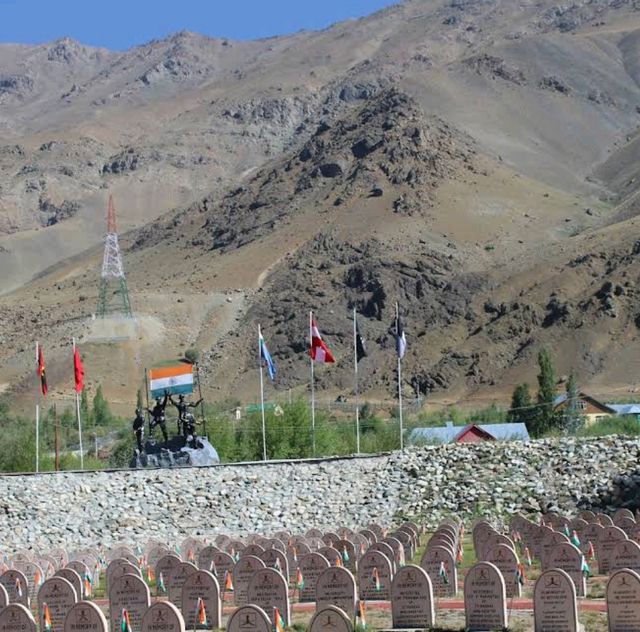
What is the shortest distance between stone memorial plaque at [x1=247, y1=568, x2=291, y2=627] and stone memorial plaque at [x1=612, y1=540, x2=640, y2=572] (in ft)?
19.8

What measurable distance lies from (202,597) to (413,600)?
2.99m

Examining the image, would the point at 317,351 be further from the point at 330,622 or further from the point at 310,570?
the point at 330,622

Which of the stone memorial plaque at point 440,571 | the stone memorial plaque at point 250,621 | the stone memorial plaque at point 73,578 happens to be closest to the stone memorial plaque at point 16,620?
the stone memorial plaque at point 250,621

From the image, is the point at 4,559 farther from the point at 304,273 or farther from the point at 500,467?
the point at 304,273

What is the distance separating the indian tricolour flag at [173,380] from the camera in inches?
1719

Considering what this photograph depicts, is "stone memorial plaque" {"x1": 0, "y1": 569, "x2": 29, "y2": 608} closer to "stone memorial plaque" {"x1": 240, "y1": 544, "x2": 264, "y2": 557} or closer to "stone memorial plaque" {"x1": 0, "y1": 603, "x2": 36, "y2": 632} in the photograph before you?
"stone memorial plaque" {"x1": 240, "y1": 544, "x2": 264, "y2": 557}

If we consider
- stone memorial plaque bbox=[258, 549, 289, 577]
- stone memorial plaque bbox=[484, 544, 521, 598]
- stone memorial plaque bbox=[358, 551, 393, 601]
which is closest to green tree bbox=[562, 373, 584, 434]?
stone memorial plaque bbox=[258, 549, 289, 577]

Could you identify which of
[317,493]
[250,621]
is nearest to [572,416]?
[317,493]

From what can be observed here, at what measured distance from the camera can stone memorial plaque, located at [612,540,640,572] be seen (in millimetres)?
23516

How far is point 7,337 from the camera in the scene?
141 meters

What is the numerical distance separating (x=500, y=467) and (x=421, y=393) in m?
73.8

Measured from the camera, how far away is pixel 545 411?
3258 inches

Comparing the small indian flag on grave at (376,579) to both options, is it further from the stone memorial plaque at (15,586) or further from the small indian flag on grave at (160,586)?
the stone memorial plaque at (15,586)

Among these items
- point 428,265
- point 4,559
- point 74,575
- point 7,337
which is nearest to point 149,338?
point 7,337
